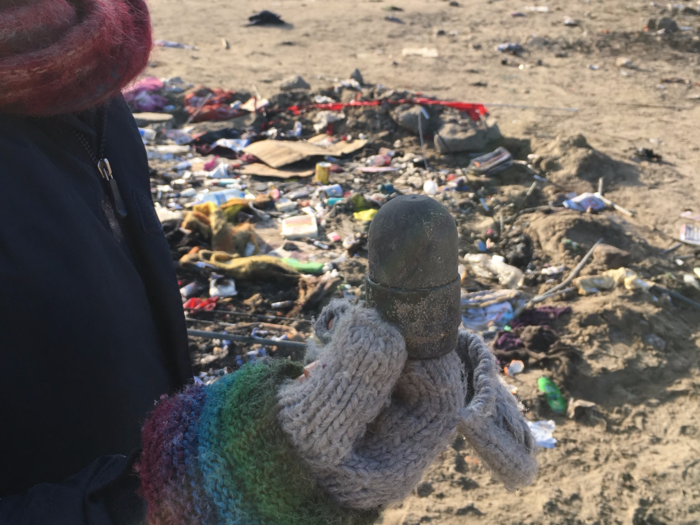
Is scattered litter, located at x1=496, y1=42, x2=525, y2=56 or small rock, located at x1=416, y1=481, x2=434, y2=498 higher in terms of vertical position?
scattered litter, located at x1=496, y1=42, x2=525, y2=56

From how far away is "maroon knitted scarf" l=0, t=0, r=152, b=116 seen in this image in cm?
119

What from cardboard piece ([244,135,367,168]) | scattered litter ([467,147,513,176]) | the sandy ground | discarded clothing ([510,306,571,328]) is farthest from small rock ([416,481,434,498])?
cardboard piece ([244,135,367,168])

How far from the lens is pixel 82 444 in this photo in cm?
137

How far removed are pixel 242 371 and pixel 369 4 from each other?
16189 millimetres

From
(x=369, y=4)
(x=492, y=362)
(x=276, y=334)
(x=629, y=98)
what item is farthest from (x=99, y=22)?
(x=369, y=4)

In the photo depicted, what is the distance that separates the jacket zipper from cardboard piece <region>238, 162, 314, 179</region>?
5.55 metres

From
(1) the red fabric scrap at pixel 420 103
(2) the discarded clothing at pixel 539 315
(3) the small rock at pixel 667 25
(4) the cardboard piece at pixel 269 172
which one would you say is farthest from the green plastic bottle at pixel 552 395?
(3) the small rock at pixel 667 25

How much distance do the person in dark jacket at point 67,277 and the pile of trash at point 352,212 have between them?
1829mm

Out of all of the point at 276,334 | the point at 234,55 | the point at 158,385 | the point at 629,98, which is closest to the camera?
the point at 158,385

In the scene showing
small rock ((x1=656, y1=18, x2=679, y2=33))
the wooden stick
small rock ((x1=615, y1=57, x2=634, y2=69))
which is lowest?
the wooden stick

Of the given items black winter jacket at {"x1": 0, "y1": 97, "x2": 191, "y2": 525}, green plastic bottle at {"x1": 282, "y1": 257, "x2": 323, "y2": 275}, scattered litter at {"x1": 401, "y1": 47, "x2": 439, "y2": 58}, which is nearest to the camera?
black winter jacket at {"x1": 0, "y1": 97, "x2": 191, "y2": 525}

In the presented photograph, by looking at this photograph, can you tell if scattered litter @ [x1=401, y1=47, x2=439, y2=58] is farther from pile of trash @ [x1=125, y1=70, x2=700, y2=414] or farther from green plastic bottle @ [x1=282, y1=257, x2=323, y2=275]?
green plastic bottle @ [x1=282, y1=257, x2=323, y2=275]

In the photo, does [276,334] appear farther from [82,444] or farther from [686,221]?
[686,221]

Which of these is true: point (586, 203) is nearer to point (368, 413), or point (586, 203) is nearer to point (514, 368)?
point (514, 368)
